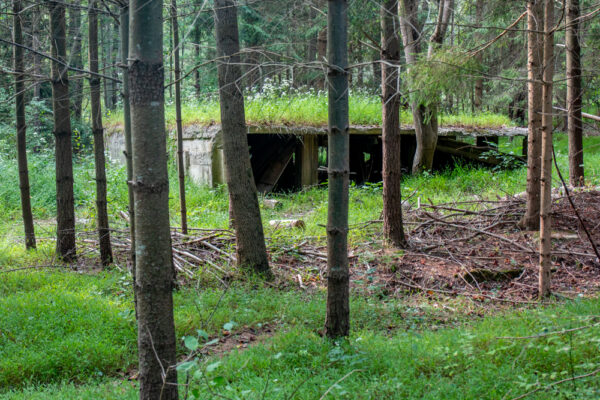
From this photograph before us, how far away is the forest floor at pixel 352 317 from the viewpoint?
3684mm

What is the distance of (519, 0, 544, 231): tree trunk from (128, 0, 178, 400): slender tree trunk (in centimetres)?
568

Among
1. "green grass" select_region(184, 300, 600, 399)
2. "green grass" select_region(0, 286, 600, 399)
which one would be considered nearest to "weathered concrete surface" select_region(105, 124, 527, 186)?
"green grass" select_region(0, 286, 600, 399)

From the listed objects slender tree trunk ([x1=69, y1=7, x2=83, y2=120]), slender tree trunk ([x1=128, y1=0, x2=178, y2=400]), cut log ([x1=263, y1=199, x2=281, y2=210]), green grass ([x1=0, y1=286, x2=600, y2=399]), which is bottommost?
green grass ([x1=0, y1=286, x2=600, y2=399])

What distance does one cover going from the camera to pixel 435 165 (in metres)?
15.5

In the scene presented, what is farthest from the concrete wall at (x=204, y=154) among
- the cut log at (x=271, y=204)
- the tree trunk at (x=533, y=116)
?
the tree trunk at (x=533, y=116)

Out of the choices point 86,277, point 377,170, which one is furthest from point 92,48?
point 377,170

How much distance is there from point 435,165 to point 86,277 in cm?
1136

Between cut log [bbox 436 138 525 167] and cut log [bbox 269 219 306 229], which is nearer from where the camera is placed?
cut log [bbox 269 219 306 229]

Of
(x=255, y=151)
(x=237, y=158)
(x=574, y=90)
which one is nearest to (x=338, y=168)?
(x=237, y=158)

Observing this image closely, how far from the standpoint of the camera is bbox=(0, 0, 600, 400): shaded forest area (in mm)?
3344

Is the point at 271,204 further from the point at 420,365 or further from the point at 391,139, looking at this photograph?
the point at 420,365

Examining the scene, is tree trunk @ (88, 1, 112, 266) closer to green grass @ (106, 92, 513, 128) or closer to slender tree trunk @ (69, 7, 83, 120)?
slender tree trunk @ (69, 7, 83, 120)

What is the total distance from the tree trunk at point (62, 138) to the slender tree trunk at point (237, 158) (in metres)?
2.27

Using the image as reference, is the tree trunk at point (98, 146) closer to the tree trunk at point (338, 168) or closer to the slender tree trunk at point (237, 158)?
the slender tree trunk at point (237, 158)
